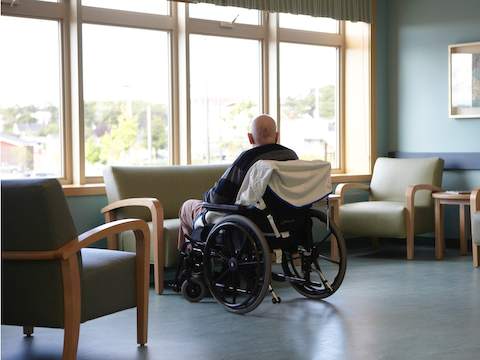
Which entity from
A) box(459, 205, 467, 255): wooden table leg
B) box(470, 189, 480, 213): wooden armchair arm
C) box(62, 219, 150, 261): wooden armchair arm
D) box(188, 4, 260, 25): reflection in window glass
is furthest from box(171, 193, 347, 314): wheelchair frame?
box(188, 4, 260, 25): reflection in window glass

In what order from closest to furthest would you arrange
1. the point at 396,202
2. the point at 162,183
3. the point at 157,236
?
the point at 157,236, the point at 162,183, the point at 396,202

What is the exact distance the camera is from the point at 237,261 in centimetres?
438

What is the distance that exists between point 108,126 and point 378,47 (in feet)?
10.1

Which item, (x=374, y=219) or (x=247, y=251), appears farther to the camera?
(x=374, y=219)

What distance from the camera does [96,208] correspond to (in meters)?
5.71

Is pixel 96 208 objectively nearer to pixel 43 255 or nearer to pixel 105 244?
pixel 105 244

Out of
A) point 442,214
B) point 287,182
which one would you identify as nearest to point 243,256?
point 287,182

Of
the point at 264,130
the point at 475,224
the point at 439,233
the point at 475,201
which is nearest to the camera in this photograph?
the point at 264,130

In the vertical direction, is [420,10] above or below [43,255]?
above

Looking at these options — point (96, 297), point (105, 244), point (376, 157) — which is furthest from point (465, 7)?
point (96, 297)

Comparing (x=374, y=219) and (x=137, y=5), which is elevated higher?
(x=137, y=5)

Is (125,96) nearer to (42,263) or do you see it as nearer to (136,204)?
(136,204)

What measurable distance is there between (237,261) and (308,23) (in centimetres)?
372

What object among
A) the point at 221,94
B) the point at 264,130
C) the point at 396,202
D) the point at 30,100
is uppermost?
the point at 221,94
